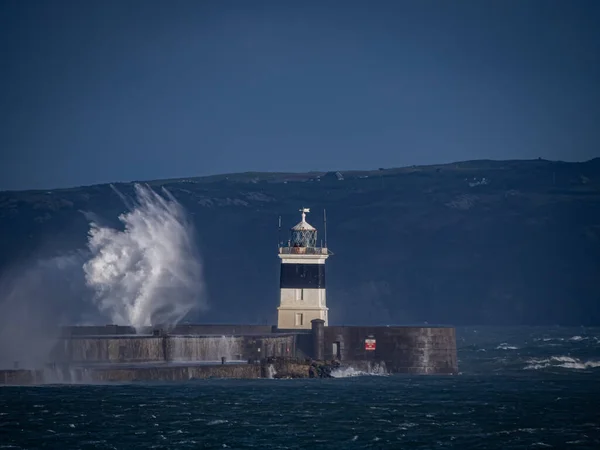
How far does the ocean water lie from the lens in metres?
52.4

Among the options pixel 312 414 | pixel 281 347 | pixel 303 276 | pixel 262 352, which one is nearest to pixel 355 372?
pixel 281 347

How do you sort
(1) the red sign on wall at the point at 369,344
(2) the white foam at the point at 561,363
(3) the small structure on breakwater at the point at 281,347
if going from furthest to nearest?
(2) the white foam at the point at 561,363, (1) the red sign on wall at the point at 369,344, (3) the small structure on breakwater at the point at 281,347

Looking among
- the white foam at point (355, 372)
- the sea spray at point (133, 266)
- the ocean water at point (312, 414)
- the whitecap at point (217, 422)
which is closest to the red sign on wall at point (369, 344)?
the white foam at point (355, 372)

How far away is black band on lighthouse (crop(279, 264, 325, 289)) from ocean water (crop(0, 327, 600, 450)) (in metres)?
4.77

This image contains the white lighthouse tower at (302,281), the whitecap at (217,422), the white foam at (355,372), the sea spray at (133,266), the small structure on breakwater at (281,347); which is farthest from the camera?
the sea spray at (133,266)

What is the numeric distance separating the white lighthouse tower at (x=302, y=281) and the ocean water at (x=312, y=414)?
3950 mm

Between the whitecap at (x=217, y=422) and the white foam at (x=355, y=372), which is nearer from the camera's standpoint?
the whitecap at (x=217, y=422)

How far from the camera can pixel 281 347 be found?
7262 cm

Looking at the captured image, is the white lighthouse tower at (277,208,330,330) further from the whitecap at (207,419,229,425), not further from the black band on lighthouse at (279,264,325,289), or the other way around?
the whitecap at (207,419,229,425)

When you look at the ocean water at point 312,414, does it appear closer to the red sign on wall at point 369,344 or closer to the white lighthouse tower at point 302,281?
the red sign on wall at point 369,344

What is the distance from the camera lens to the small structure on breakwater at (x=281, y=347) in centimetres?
6825

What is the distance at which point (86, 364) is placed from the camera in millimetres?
68312

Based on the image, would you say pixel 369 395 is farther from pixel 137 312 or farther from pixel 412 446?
pixel 137 312

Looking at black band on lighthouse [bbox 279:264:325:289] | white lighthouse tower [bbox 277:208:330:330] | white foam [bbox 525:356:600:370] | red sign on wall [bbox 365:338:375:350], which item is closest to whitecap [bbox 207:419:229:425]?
red sign on wall [bbox 365:338:375:350]
